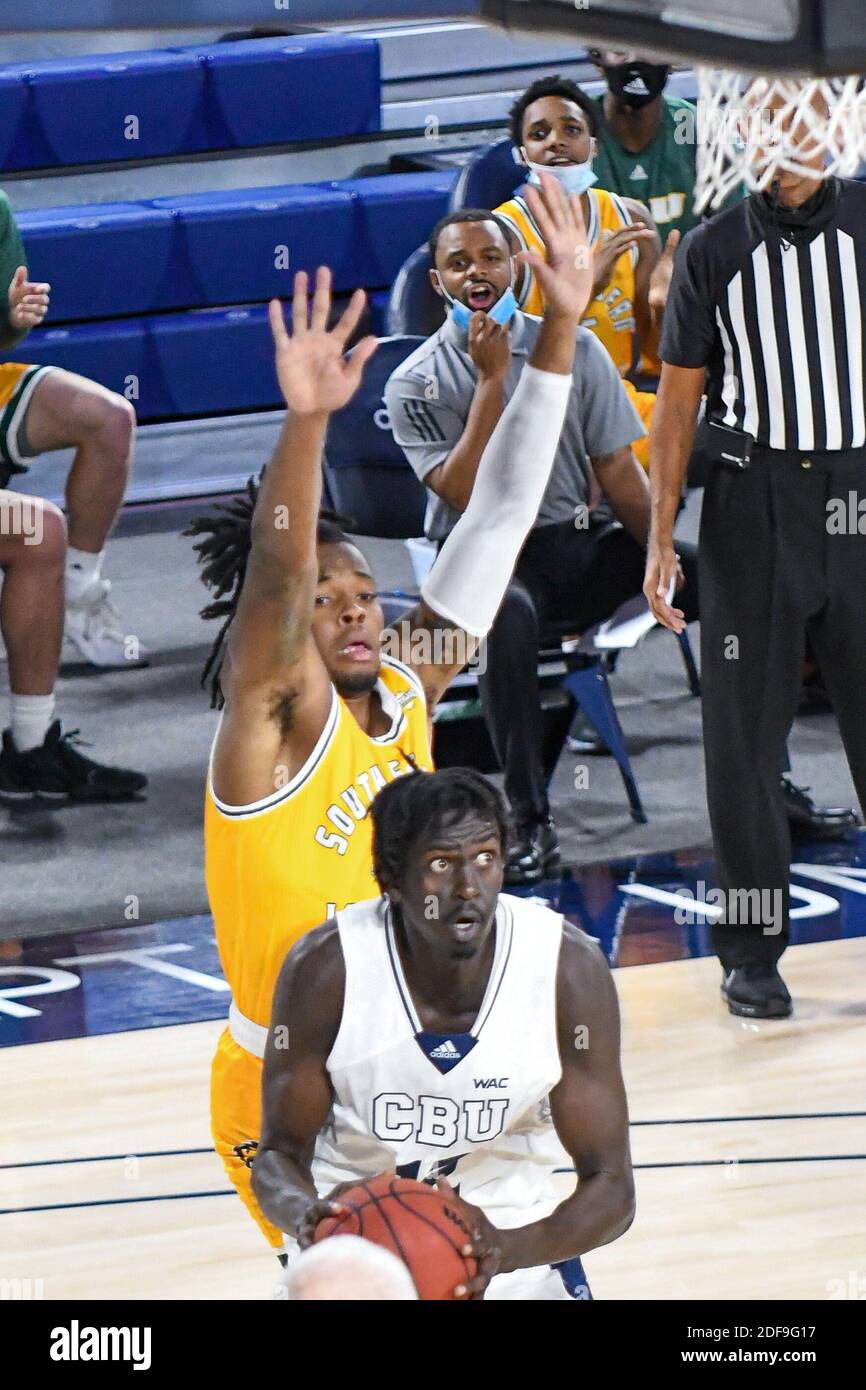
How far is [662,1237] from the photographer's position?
13.8ft

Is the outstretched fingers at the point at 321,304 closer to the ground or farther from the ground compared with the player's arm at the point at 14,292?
farther from the ground

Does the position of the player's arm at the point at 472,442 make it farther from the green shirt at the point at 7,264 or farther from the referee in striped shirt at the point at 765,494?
the green shirt at the point at 7,264

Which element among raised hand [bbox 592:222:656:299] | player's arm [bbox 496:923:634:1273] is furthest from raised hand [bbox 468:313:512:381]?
player's arm [bbox 496:923:634:1273]

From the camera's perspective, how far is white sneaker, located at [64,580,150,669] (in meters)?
7.72

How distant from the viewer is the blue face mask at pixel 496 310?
6.07 meters

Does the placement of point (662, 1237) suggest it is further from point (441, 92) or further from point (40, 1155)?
point (441, 92)

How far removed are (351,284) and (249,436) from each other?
88 centimetres

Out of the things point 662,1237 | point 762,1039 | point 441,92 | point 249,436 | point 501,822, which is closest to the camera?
point 501,822

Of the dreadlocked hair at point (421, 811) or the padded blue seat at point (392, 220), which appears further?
the padded blue seat at point (392, 220)

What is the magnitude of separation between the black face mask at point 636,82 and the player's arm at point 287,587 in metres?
4.34

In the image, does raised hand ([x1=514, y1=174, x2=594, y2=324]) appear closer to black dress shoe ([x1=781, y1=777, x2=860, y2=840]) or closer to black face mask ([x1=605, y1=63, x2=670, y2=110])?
black dress shoe ([x1=781, y1=777, x2=860, y2=840])

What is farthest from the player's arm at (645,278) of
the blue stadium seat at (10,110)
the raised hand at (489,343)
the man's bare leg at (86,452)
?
the blue stadium seat at (10,110)

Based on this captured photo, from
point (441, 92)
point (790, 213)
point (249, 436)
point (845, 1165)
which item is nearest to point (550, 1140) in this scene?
point (845, 1165)
